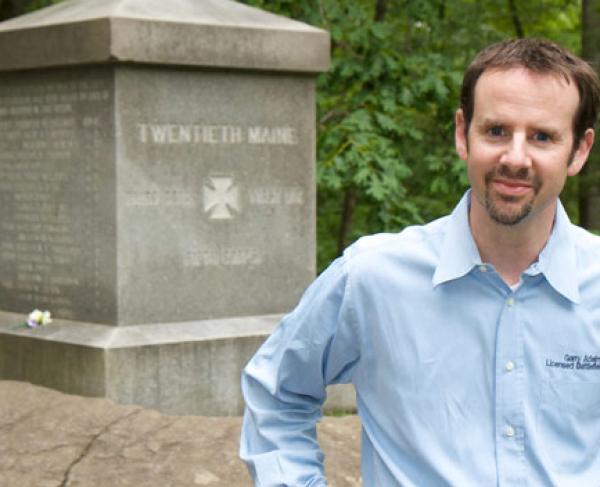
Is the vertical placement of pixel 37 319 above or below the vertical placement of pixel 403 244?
below

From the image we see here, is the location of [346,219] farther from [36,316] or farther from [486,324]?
[486,324]

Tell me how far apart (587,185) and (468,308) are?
921 centimetres

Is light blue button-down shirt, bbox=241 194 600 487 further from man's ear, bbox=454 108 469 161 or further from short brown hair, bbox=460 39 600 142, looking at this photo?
short brown hair, bbox=460 39 600 142

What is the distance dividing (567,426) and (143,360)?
154 inches

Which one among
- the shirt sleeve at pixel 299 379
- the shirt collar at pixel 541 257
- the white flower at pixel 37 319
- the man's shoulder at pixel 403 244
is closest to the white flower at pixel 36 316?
the white flower at pixel 37 319

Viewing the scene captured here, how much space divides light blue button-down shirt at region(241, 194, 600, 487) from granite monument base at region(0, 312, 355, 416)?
3.57 m

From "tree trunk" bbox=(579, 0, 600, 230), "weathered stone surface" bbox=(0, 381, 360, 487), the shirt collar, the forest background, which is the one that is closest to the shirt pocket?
the shirt collar

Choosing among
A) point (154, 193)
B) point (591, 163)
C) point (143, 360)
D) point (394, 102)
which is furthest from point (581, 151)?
point (591, 163)

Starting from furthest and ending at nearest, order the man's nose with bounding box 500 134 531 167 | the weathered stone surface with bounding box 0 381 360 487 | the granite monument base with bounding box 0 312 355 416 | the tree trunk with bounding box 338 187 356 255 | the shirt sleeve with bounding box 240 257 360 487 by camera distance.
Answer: the tree trunk with bounding box 338 187 356 255
the granite monument base with bounding box 0 312 355 416
the weathered stone surface with bounding box 0 381 360 487
the shirt sleeve with bounding box 240 257 360 487
the man's nose with bounding box 500 134 531 167

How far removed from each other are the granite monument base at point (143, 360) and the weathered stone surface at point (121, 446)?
151 mm

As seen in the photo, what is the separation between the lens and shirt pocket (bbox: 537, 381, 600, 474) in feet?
6.95

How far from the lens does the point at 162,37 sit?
241 inches

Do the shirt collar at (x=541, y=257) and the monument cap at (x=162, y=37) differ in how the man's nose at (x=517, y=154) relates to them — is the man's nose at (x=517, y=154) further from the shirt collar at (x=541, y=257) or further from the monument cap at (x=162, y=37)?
the monument cap at (x=162, y=37)

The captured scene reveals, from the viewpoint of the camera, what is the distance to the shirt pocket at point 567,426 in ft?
6.95
